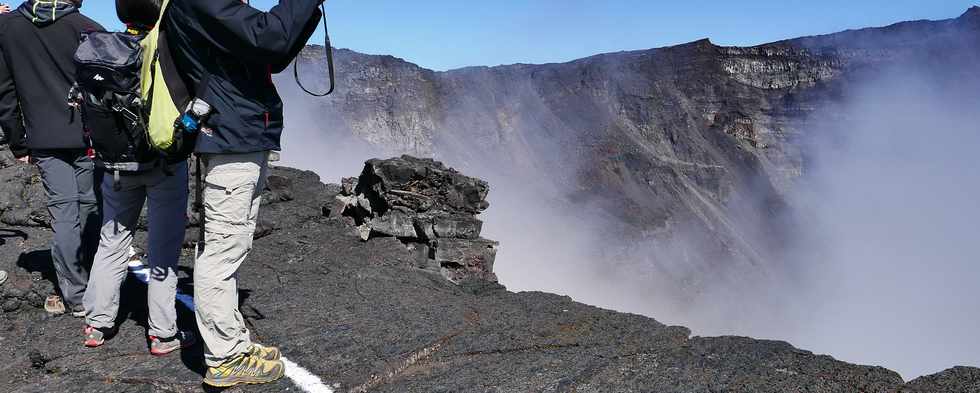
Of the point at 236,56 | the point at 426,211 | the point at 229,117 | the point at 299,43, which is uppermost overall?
the point at 426,211

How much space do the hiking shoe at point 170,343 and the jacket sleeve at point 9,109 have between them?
1.38 m

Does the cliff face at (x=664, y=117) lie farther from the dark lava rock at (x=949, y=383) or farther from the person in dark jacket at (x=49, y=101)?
the person in dark jacket at (x=49, y=101)

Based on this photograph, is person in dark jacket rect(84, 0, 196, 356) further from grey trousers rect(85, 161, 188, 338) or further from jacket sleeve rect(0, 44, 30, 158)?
jacket sleeve rect(0, 44, 30, 158)

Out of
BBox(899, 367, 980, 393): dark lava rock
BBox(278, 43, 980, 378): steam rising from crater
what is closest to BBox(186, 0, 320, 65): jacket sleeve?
BBox(899, 367, 980, 393): dark lava rock

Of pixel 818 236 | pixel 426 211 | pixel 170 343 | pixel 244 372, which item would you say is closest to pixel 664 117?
pixel 818 236

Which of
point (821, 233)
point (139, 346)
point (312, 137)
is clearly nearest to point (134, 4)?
point (139, 346)

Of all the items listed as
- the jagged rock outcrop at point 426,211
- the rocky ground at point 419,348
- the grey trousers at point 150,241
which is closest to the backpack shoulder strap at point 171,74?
the grey trousers at point 150,241

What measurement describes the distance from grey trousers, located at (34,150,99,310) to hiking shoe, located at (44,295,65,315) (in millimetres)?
113

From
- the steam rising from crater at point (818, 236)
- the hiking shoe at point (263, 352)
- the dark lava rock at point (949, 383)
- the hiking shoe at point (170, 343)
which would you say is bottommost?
the hiking shoe at point (170, 343)

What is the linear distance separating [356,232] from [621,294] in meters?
27.9

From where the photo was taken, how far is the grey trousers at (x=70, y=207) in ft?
12.1

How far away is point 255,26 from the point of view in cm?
242

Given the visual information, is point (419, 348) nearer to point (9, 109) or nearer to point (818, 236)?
point (9, 109)

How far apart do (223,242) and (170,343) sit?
3.23 feet
